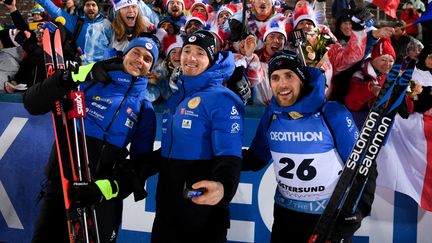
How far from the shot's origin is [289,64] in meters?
3.42

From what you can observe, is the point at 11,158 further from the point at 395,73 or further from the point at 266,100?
the point at 395,73

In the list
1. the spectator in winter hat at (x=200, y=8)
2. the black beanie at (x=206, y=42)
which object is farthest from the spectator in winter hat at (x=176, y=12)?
the black beanie at (x=206, y=42)

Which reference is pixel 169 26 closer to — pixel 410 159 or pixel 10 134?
pixel 10 134

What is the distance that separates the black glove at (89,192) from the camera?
3.27 m

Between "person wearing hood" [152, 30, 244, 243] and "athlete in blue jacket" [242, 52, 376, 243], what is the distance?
1.02 ft

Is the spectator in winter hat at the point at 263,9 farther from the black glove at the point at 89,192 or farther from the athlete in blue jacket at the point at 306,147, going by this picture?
the black glove at the point at 89,192

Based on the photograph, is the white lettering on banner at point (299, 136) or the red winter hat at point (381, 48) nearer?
the white lettering on banner at point (299, 136)

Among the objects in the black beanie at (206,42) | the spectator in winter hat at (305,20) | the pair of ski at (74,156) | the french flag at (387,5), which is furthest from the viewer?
the spectator in winter hat at (305,20)

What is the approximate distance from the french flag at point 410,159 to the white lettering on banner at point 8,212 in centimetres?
349

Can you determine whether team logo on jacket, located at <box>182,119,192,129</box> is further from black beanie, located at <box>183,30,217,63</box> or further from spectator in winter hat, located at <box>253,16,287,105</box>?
spectator in winter hat, located at <box>253,16,287,105</box>

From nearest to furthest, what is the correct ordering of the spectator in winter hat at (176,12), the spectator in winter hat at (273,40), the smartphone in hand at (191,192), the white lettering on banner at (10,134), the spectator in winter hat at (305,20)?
the smartphone in hand at (191,192) → the white lettering on banner at (10,134) → the spectator in winter hat at (273,40) → the spectator in winter hat at (305,20) → the spectator in winter hat at (176,12)

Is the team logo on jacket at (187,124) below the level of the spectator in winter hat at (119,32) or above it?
above

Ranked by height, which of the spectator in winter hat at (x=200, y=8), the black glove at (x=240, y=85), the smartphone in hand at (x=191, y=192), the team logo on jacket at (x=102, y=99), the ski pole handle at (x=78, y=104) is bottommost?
the black glove at (x=240, y=85)

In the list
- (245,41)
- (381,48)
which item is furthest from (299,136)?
(245,41)
